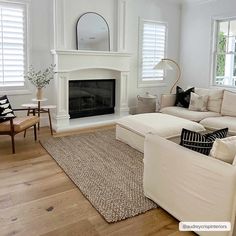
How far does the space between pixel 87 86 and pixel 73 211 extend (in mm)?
3677

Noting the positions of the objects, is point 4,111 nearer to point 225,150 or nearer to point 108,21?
point 108,21

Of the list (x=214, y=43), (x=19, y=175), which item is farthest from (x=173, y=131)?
(x=214, y=43)

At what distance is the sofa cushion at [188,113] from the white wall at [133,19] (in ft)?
5.01

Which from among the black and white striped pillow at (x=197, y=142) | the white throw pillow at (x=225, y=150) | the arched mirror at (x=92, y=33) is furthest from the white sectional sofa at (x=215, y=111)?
the white throw pillow at (x=225, y=150)

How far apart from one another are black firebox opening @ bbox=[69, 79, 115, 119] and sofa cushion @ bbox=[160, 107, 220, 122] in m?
1.48

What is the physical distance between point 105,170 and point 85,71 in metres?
2.86

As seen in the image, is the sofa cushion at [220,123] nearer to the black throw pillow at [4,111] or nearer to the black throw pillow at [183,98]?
the black throw pillow at [183,98]

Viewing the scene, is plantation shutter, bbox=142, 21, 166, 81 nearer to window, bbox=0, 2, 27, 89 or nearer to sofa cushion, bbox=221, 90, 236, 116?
sofa cushion, bbox=221, 90, 236, 116

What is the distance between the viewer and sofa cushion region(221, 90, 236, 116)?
457cm

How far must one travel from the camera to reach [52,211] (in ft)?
7.86

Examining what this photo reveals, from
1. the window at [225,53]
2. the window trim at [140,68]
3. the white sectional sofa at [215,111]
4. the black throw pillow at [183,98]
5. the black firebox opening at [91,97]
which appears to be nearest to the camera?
the white sectional sofa at [215,111]

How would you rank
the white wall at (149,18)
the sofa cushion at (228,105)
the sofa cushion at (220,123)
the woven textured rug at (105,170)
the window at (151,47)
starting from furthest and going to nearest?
the window at (151,47), the white wall at (149,18), the sofa cushion at (228,105), the sofa cushion at (220,123), the woven textured rug at (105,170)

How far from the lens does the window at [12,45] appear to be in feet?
15.2

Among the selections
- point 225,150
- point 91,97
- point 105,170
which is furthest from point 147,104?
point 225,150
